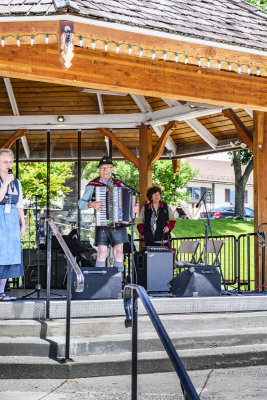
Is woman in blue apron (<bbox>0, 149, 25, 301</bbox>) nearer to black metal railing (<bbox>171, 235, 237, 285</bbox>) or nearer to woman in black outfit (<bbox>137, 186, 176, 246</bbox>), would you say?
woman in black outfit (<bbox>137, 186, 176, 246</bbox>)

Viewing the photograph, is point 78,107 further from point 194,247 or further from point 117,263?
point 117,263

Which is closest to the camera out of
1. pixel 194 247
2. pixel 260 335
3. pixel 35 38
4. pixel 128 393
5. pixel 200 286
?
pixel 128 393

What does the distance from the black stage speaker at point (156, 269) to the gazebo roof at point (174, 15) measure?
10.5 feet

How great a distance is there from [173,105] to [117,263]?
428 cm

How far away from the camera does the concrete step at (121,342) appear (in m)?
5.50

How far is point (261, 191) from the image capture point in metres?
9.01

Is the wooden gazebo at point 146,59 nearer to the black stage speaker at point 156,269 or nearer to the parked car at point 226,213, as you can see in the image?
the black stage speaker at point 156,269

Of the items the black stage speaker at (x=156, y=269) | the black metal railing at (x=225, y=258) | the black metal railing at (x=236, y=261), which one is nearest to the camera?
the black stage speaker at (x=156, y=269)

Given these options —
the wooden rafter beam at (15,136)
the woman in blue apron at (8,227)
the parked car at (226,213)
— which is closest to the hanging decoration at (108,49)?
the woman in blue apron at (8,227)

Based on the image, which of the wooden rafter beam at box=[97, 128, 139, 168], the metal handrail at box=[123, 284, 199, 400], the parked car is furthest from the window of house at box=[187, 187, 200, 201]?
the metal handrail at box=[123, 284, 199, 400]

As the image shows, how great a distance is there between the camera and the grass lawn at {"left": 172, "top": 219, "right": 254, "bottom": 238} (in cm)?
2559

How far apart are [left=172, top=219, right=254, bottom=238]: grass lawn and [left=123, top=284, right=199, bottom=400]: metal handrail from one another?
20.9 m

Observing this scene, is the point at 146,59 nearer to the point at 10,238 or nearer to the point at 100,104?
the point at 10,238

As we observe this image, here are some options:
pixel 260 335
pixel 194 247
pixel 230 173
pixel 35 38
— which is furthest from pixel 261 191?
pixel 230 173
